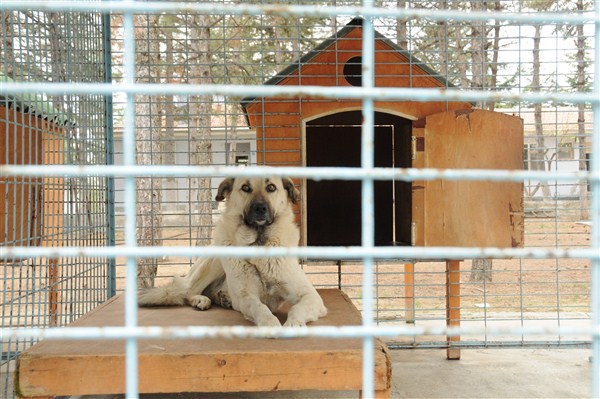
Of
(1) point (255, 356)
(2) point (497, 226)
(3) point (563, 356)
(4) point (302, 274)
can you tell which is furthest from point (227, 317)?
(3) point (563, 356)

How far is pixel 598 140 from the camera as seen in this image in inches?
50.1

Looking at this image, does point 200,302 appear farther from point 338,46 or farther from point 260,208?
point 338,46

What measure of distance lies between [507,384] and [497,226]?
1.40 meters

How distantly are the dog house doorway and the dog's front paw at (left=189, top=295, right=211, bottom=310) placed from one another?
76.4 inches

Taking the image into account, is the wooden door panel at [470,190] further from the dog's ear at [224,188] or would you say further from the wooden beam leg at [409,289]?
the dog's ear at [224,188]

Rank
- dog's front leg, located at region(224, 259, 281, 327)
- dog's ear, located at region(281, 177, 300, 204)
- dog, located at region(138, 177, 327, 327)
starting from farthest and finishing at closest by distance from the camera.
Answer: dog's ear, located at region(281, 177, 300, 204) < dog, located at region(138, 177, 327, 327) < dog's front leg, located at region(224, 259, 281, 327)

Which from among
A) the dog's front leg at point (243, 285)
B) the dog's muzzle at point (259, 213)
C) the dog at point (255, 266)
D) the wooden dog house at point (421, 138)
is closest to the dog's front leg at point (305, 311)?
the dog at point (255, 266)

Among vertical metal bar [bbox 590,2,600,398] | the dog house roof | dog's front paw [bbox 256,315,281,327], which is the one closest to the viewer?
vertical metal bar [bbox 590,2,600,398]

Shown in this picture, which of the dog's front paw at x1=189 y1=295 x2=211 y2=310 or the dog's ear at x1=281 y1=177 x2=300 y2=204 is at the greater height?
the dog's ear at x1=281 y1=177 x2=300 y2=204

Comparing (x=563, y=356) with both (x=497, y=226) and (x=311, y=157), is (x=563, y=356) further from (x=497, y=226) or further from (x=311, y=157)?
(x=311, y=157)

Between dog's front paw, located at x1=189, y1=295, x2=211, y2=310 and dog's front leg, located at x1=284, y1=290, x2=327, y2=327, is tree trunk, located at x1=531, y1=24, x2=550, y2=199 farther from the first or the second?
dog's front paw, located at x1=189, y1=295, x2=211, y2=310

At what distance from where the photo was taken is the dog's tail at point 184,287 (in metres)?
4.41

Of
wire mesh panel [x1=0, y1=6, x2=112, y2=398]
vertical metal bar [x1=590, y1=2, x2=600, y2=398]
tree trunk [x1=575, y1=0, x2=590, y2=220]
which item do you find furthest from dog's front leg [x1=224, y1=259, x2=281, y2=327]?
tree trunk [x1=575, y1=0, x2=590, y2=220]

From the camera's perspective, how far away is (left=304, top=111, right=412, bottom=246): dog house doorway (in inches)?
231
